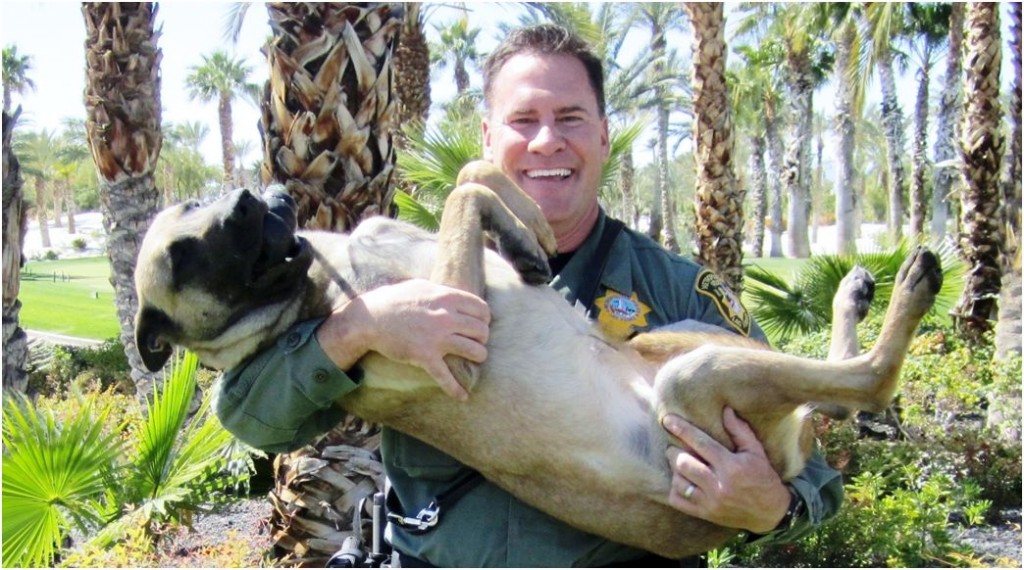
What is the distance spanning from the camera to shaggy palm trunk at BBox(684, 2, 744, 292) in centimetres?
1078

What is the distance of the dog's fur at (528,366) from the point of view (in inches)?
99.0

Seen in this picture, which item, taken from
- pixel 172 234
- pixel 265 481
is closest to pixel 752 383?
pixel 172 234

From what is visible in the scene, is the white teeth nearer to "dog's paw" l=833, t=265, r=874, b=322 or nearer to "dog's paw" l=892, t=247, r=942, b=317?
"dog's paw" l=833, t=265, r=874, b=322

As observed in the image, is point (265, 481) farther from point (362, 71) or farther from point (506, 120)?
point (506, 120)

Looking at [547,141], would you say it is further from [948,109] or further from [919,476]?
[948,109]

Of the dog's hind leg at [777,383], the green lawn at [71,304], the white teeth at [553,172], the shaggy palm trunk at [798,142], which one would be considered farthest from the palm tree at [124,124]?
the shaggy palm trunk at [798,142]

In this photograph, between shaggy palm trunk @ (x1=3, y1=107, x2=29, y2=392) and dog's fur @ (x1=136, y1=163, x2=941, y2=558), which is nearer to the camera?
dog's fur @ (x1=136, y1=163, x2=941, y2=558)

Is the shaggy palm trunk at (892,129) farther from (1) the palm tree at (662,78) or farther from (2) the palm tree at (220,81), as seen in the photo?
(2) the palm tree at (220,81)

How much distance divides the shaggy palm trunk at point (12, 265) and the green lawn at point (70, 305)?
1192 cm

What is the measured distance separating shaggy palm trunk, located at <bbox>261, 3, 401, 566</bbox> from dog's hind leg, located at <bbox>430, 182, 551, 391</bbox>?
6.94ft

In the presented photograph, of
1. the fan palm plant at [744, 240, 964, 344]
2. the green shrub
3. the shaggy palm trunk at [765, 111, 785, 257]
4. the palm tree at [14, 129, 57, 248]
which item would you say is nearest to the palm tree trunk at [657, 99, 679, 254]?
the shaggy palm trunk at [765, 111, 785, 257]

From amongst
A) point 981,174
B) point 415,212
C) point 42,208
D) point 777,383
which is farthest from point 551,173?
point 42,208

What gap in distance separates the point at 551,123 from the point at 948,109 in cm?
2451

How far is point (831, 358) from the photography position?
2924mm
